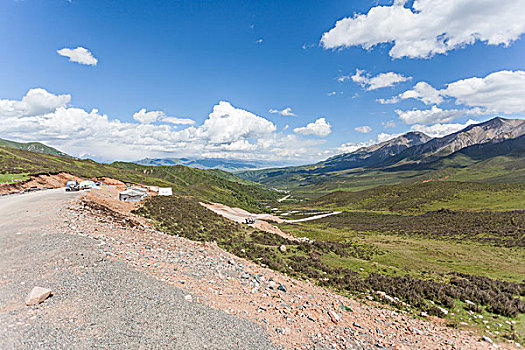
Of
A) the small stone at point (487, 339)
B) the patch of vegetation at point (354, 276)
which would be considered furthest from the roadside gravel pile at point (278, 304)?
the patch of vegetation at point (354, 276)

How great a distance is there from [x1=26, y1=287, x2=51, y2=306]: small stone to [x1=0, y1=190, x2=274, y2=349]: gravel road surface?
19cm

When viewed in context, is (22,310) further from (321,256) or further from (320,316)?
(321,256)

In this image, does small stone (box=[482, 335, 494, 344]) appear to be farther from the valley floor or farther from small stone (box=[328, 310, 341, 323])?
small stone (box=[328, 310, 341, 323])

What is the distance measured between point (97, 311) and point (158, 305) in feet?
7.47

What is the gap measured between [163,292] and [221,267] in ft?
22.2

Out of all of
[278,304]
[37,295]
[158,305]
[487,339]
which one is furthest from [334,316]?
[37,295]

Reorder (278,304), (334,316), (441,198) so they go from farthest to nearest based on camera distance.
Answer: (441,198) < (334,316) < (278,304)

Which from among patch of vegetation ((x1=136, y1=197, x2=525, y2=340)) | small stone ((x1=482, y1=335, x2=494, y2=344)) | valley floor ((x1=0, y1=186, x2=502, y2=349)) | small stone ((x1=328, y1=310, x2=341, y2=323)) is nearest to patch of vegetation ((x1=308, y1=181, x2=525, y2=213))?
→ patch of vegetation ((x1=136, y1=197, x2=525, y2=340))

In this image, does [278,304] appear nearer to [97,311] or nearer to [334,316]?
[334,316]

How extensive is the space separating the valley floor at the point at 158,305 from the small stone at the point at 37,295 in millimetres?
272

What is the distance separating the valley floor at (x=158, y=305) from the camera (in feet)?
27.9

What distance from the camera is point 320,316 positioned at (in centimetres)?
1337

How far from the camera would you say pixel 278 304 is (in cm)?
1347

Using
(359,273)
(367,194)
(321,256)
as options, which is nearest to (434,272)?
(359,273)
